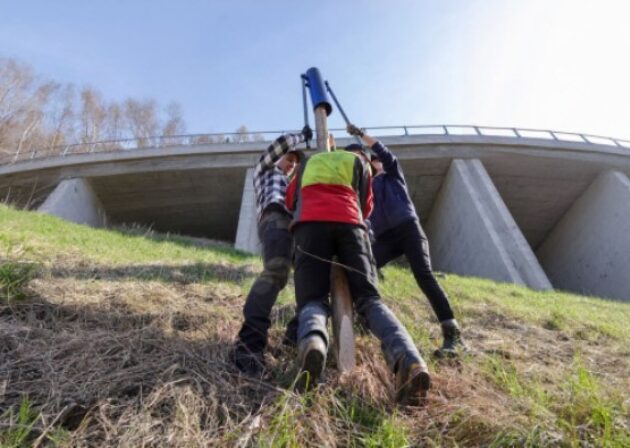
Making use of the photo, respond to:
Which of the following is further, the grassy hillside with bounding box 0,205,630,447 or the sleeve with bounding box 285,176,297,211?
the sleeve with bounding box 285,176,297,211

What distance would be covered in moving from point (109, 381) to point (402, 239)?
2.22 m

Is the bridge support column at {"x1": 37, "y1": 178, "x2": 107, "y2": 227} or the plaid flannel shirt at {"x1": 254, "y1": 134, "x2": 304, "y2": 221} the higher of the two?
the bridge support column at {"x1": 37, "y1": 178, "x2": 107, "y2": 227}

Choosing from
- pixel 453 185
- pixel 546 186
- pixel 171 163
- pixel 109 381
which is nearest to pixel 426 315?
pixel 109 381

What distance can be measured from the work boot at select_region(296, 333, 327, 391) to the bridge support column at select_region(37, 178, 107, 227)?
11.4m

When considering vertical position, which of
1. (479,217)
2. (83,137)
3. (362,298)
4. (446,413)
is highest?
(83,137)

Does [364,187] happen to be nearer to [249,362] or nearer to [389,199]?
[389,199]

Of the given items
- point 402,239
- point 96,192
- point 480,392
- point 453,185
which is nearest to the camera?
point 480,392

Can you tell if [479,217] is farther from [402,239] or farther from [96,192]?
[96,192]

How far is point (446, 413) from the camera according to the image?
5.69 ft

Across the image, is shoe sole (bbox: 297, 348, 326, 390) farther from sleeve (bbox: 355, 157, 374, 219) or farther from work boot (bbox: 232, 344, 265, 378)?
sleeve (bbox: 355, 157, 374, 219)

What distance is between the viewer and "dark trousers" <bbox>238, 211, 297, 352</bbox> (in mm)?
2346

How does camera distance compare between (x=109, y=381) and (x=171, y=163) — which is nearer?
(x=109, y=381)

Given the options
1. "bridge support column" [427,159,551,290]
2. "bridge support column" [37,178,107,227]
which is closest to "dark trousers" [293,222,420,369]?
"bridge support column" [427,159,551,290]

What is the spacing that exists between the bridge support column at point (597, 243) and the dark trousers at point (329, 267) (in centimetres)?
1211
